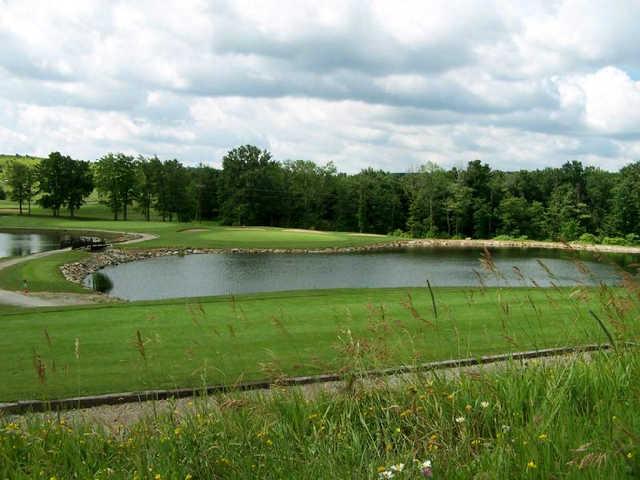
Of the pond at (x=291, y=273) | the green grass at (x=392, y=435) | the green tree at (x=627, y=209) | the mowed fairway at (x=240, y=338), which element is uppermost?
the green tree at (x=627, y=209)

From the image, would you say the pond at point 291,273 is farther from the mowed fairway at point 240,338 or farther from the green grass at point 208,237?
the mowed fairway at point 240,338

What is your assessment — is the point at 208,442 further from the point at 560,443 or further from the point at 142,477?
the point at 560,443

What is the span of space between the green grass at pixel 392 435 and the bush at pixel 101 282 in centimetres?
2637

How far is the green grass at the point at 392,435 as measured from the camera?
3.49 metres

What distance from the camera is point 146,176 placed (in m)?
90.3

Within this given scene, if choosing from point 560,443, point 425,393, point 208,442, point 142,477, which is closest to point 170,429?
point 208,442

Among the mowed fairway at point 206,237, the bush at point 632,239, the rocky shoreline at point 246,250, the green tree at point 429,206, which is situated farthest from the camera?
the green tree at point 429,206

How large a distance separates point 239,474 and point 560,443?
2.01m

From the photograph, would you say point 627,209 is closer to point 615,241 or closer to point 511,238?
point 615,241

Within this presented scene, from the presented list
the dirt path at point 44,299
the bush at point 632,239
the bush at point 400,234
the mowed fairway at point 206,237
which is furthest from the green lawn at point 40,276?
the bush at point 632,239

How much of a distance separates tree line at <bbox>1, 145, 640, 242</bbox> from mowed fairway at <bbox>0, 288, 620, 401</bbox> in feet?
221

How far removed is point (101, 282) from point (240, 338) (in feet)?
83.3

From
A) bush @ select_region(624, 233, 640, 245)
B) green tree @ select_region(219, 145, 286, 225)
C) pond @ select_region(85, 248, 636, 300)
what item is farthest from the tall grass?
green tree @ select_region(219, 145, 286, 225)

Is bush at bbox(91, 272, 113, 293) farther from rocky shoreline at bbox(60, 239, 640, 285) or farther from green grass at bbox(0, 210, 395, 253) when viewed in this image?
green grass at bbox(0, 210, 395, 253)
